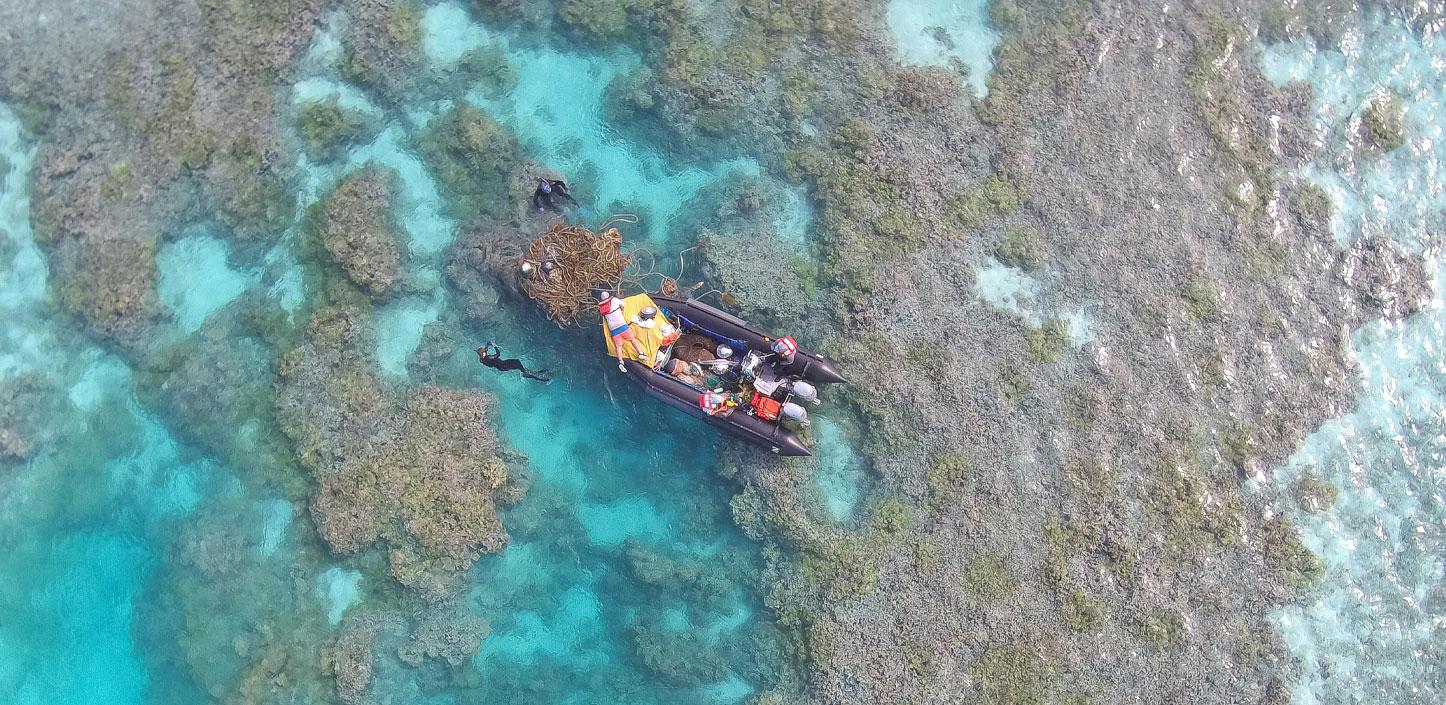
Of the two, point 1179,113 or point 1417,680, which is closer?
point 1417,680

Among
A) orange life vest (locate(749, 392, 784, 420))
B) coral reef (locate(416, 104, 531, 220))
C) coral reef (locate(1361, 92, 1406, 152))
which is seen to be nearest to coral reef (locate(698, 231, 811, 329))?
orange life vest (locate(749, 392, 784, 420))

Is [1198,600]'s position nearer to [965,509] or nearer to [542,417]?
[965,509]

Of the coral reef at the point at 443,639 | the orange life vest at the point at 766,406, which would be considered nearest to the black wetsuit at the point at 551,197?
the orange life vest at the point at 766,406

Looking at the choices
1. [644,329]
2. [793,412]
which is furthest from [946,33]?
[644,329]

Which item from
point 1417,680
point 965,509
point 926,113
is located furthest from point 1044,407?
point 1417,680

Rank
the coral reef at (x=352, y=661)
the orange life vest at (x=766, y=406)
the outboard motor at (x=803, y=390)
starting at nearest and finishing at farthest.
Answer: the outboard motor at (x=803, y=390), the orange life vest at (x=766, y=406), the coral reef at (x=352, y=661)

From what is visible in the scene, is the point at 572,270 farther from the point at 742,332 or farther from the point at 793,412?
the point at 793,412

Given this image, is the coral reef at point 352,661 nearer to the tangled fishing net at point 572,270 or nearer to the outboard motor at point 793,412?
the tangled fishing net at point 572,270
